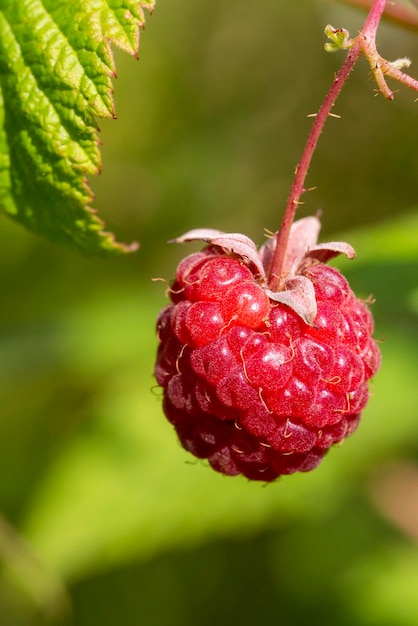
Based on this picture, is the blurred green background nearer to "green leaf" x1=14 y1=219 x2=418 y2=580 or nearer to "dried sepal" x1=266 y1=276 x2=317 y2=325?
"green leaf" x1=14 y1=219 x2=418 y2=580

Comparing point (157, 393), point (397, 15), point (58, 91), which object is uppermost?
point (397, 15)

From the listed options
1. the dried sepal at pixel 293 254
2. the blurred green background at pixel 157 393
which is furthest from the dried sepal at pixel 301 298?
the blurred green background at pixel 157 393

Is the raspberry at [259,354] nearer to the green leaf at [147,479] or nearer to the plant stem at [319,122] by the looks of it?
the plant stem at [319,122]

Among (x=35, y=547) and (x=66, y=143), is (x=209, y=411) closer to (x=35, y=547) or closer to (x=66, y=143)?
(x=66, y=143)

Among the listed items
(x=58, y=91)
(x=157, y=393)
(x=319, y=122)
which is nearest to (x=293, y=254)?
(x=319, y=122)

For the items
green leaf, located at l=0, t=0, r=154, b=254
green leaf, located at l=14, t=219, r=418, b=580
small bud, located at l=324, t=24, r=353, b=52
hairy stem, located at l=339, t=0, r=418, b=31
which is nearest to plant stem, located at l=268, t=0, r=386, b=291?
small bud, located at l=324, t=24, r=353, b=52

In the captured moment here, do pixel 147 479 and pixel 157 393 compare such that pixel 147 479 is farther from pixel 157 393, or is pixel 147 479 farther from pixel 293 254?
pixel 293 254
